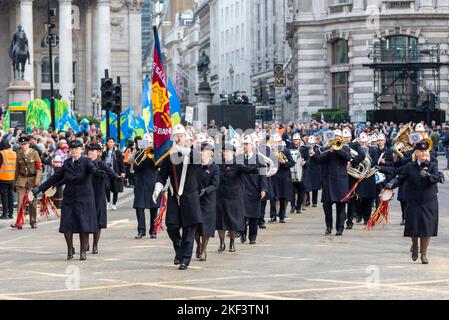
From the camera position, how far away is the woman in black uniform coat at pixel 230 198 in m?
22.8

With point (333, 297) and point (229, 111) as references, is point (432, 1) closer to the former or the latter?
point (229, 111)

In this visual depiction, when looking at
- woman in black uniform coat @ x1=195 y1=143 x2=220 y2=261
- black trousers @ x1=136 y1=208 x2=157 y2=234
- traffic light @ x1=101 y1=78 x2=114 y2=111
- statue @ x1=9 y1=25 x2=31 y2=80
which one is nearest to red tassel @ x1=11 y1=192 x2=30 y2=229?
black trousers @ x1=136 y1=208 x2=157 y2=234

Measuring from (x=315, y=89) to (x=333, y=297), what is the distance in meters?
60.4

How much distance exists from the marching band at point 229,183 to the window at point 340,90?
44.0 metres

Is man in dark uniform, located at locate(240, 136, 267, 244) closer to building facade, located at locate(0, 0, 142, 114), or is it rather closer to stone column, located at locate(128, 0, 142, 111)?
building facade, located at locate(0, 0, 142, 114)

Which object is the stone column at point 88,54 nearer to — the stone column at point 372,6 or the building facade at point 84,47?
the building facade at point 84,47

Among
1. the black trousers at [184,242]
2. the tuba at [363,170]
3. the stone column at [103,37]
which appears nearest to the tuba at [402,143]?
the tuba at [363,170]

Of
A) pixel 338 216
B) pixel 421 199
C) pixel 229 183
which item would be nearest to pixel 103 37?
pixel 338 216

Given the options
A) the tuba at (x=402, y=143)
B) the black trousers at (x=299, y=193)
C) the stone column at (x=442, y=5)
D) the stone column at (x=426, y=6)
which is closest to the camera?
the tuba at (x=402, y=143)

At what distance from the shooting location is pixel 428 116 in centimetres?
6688

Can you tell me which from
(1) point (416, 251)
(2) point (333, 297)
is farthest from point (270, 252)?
(2) point (333, 297)

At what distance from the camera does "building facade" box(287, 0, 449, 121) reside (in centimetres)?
7250

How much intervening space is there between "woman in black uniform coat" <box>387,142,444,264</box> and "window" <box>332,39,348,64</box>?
5408 centimetres
